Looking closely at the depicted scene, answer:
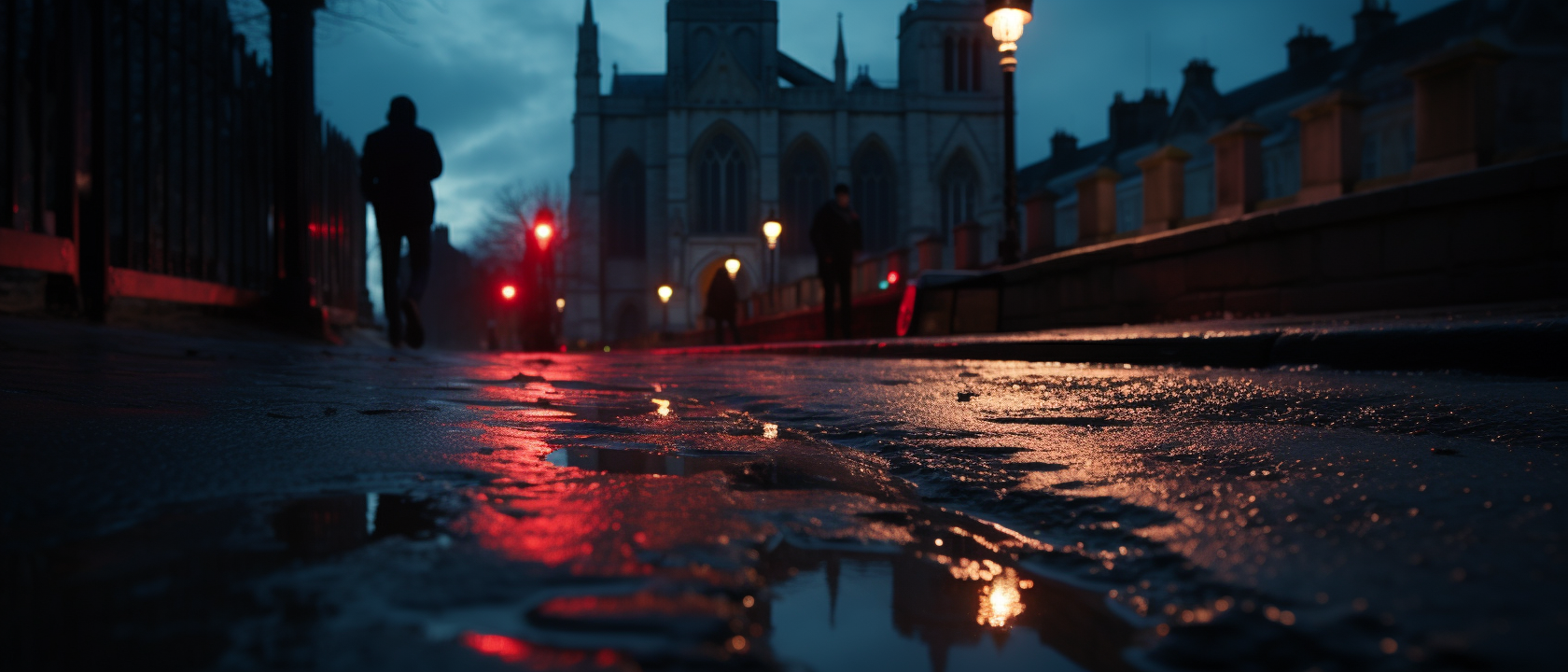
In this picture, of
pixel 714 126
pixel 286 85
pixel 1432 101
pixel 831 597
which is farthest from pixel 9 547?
pixel 714 126

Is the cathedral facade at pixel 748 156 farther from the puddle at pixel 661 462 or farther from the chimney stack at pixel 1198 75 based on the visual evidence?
the puddle at pixel 661 462

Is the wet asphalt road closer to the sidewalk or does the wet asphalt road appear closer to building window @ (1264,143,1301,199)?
the sidewalk

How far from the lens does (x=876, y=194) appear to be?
45.4 metres

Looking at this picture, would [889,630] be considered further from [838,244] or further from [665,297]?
[665,297]

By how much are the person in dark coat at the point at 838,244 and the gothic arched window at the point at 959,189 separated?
113ft

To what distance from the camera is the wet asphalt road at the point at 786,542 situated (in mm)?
642

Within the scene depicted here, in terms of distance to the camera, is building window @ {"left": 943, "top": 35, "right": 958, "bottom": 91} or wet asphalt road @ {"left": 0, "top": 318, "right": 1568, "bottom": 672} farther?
building window @ {"left": 943, "top": 35, "right": 958, "bottom": 91}

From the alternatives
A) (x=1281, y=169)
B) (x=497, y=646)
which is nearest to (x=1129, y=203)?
(x=1281, y=169)

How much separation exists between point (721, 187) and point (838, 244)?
33.9 metres

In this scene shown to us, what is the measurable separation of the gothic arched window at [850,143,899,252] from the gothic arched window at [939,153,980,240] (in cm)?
231

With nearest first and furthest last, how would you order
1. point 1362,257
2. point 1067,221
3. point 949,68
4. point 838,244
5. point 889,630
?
point 889,630, point 1362,257, point 838,244, point 1067,221, point 949,68

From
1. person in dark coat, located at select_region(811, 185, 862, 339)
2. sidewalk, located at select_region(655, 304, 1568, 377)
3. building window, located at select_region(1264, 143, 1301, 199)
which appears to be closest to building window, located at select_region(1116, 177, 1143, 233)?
building window, located at select_region(1264, 143, 1301, 199)

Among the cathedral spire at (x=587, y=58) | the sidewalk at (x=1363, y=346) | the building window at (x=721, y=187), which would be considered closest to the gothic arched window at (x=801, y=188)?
the building window at (x=721, y=187)

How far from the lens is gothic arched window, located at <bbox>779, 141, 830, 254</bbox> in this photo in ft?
147
